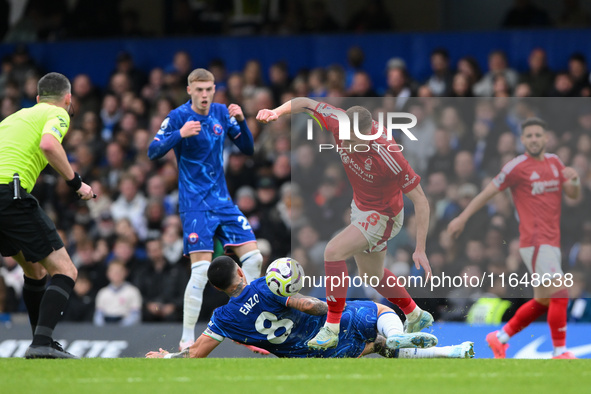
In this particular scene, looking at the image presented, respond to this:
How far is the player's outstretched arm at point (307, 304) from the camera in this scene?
26.5 ft

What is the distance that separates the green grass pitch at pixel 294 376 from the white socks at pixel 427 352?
1.11 feet

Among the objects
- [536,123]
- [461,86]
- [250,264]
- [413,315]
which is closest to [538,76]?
[461,86]

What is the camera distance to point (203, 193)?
9172mm

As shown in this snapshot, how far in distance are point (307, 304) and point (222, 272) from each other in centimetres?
74

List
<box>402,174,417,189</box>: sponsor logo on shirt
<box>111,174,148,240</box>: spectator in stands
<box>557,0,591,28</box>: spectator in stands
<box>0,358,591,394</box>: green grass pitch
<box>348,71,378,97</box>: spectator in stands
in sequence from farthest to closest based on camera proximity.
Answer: <box>557,0,591,28</box>: spectator in stands, <box>111,174,148,240</box>: spectator in stands, <box>348,71,378,97</box>: spectator in stands, <box>402,174,417,189</box>: sponsor logo on shirt, <box>0,358,591,394</box>: green grass pitch

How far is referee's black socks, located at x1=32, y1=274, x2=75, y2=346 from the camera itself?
7816mm

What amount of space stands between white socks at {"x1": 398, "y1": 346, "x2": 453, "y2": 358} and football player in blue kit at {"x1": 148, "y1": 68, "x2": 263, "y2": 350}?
168 centimetres

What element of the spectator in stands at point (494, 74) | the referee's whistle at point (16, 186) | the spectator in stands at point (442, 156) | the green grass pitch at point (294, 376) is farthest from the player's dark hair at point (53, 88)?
the spectator in stands at point (494, 74)

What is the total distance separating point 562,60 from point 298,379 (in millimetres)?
9263

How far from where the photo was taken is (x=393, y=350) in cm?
842

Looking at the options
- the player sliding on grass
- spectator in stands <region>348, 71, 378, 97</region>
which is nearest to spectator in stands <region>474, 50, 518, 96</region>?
spectator in stands <region>348, 71, 378, 97</region>

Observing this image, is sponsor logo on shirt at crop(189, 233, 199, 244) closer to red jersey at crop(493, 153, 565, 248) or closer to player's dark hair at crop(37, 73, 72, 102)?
player's dark hair at crop(37, 73, 72, 102)

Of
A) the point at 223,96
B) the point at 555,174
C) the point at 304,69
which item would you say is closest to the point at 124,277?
the point at 223,96

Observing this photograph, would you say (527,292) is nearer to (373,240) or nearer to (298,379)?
(373,240)
